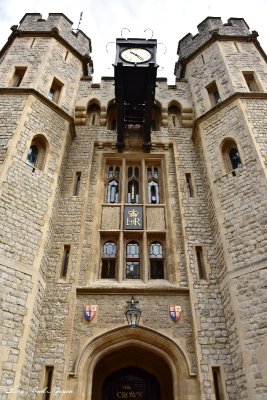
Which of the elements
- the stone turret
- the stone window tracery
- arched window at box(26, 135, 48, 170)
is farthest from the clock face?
the stone turret

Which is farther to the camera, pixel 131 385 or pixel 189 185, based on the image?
pixel 189 185

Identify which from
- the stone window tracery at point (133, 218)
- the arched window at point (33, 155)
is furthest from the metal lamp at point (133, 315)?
the arched window at point (33, 155)

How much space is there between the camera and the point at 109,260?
855 centimetres

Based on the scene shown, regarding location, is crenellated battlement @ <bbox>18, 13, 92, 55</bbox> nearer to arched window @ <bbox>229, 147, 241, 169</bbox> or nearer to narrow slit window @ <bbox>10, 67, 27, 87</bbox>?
narrow slit window @ <bbox>10, 67, 27, 87</bbox>

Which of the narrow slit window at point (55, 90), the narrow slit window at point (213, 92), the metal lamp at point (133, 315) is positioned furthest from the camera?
the narrow slit window at point (213, 92)

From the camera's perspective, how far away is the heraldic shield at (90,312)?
712 centimetres

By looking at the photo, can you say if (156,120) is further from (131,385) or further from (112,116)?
(131,385)

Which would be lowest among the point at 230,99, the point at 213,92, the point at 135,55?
the point at 230,99

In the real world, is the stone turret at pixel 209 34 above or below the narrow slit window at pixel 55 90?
above

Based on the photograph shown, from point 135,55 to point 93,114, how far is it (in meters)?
3.15

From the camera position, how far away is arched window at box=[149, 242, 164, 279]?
827 cm

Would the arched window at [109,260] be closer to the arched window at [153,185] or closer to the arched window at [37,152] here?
the arched window at [153,185]

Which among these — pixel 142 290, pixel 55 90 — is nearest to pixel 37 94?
pixel 55 90

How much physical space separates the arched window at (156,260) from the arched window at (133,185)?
1.61 m
